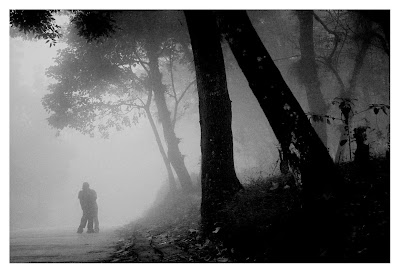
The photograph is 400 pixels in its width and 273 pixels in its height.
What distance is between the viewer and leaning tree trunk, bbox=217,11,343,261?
153 inches

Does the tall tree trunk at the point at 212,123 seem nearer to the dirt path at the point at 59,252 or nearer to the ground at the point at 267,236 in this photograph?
the ground at the point at 267,236

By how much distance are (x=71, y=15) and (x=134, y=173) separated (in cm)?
2427

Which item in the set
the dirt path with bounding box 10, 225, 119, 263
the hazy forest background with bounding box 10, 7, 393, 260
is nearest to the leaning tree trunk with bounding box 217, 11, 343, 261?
the dirt path with bounding box 10, 225, 119, 263

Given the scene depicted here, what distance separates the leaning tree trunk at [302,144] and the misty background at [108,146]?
291 centimetres

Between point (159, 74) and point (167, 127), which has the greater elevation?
point (159, 74)

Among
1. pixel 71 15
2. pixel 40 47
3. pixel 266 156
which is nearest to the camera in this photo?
pixel 71 15

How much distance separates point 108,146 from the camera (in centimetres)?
1881

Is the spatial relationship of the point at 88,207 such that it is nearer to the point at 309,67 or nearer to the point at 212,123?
the point at 212,123

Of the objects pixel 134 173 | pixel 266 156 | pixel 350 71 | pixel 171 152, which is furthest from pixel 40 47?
pixel 134 173

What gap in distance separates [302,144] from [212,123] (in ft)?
6.61

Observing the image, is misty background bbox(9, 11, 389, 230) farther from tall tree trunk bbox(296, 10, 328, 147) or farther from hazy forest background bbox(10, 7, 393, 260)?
tall tree trunk bbox(296, 10, 328, 147)

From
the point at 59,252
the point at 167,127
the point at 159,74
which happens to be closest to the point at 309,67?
the point at 159,74

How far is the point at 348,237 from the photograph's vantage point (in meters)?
3.73

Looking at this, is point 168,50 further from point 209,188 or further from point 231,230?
point 231,230
